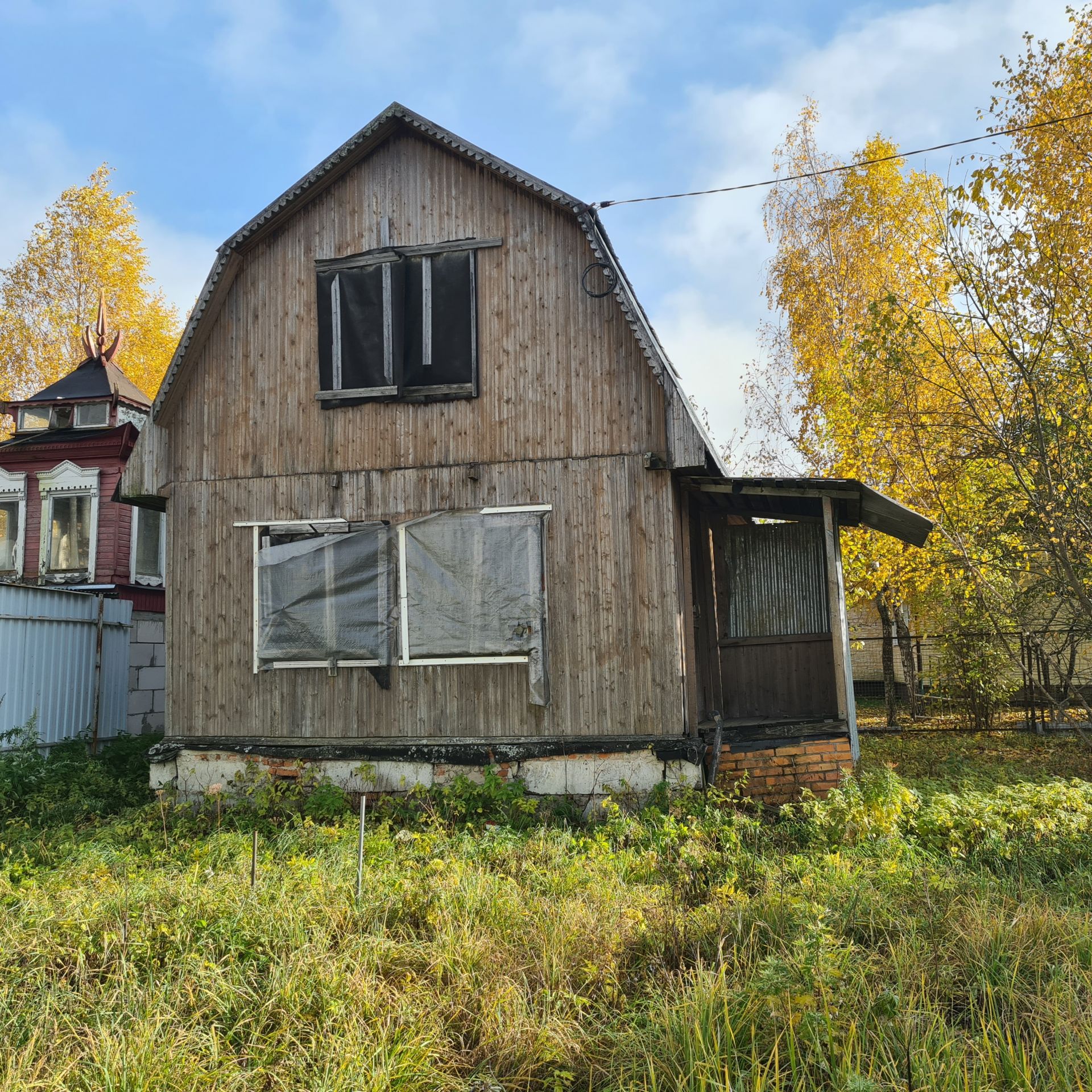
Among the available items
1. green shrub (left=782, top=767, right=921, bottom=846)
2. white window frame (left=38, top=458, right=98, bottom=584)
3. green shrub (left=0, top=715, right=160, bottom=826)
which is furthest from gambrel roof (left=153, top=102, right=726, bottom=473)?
white window frame (left=38, top=458, right=98, bottom=584)

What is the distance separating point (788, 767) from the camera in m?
9.09

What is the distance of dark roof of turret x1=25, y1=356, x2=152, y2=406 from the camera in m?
16.3

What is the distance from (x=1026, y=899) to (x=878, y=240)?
643 inches

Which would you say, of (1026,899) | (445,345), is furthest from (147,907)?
(445,345)

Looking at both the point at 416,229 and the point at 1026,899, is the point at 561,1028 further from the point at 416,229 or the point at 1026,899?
the point at 416,229

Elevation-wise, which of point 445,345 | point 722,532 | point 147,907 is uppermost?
point 445,345

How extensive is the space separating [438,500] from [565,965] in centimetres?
539

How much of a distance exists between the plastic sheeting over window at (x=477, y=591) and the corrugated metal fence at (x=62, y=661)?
19.2ft

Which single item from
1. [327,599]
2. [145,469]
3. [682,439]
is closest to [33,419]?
[145,469]

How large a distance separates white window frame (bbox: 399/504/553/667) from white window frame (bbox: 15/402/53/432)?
33.8 feet

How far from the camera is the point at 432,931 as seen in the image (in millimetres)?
5273

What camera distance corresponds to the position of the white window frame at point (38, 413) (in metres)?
16.4

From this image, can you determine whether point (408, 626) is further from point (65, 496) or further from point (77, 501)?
point (65, 496)

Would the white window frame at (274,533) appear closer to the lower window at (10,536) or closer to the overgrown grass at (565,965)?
the overgrown grass at (565,965)
